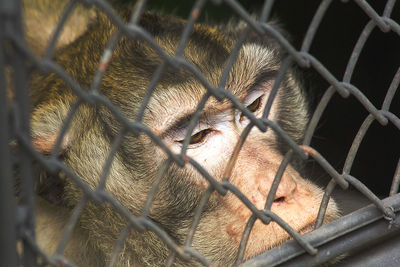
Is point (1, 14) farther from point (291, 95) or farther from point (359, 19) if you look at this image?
point (359, 19)

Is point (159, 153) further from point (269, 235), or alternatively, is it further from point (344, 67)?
point (344, 67)

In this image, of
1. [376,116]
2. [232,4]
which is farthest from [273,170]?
[232,4]

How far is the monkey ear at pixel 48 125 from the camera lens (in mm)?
1792

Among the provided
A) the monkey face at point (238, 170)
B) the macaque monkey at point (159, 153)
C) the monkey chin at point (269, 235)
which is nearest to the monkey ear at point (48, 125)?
the macaque monkey at point (159, 153)

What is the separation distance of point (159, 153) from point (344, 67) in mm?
2169

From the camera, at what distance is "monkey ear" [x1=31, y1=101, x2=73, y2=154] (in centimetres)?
179

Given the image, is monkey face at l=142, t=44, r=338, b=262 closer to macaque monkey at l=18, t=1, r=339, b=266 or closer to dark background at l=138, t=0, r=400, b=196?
macaque monkey at l=18, t=1, r=339, b=266

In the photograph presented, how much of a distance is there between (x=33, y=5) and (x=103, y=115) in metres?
0.78

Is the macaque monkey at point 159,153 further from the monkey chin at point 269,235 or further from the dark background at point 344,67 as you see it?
the dark background at point 344,67

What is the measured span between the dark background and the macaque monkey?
1603 mm

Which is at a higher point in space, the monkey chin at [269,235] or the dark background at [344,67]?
the dark background at [344,67]

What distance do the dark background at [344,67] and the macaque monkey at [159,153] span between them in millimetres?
1603

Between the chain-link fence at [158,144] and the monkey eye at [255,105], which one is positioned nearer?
the chain-link fence at [158,144]

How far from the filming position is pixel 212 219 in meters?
1.78
